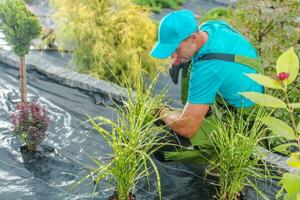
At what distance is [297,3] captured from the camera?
405 centimetres

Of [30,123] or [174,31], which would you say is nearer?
[174,31]

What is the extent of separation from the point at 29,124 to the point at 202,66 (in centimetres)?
119

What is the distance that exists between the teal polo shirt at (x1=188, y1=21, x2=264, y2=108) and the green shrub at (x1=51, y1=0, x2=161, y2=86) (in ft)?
6.05

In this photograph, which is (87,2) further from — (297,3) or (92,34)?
(297,3)

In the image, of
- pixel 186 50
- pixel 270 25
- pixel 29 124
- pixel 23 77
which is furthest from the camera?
pixel 270 25

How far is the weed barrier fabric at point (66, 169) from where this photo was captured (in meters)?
2.75

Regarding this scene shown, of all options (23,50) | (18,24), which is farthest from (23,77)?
(18,24)

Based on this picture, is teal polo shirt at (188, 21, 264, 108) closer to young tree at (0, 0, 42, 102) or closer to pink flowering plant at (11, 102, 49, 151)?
pink flowering plant at (11, 102, 49, 151)

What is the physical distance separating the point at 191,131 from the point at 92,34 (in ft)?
7.29

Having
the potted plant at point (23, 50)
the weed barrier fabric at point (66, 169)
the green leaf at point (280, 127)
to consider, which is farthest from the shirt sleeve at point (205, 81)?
the green leaf at point (280, 127)

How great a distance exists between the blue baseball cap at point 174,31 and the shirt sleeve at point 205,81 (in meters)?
0.20

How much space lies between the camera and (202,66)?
271 centimetres

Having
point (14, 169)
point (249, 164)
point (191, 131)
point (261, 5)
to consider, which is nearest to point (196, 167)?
point (191, 131)

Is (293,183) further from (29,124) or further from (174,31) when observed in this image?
(29,124)
